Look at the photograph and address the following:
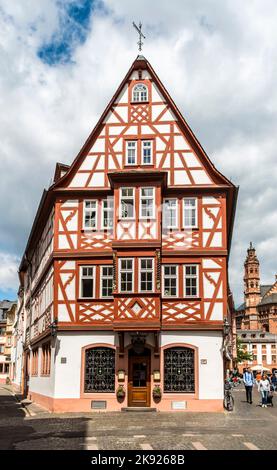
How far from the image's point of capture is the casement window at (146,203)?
27.3m

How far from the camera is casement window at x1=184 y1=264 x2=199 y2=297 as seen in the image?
26.7m

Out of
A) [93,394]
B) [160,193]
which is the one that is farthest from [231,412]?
[160,193]

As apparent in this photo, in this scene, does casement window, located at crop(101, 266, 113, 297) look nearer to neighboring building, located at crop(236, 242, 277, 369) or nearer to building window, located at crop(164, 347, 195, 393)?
building window, located at crop(164, 347, 195, 393)

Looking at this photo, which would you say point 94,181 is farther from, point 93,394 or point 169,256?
point 93,394

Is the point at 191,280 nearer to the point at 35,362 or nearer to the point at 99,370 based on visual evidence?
the point at 99,370

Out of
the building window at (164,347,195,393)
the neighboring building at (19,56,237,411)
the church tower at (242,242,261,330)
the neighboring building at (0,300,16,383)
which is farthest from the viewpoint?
the church tower at (242,242,261,330)

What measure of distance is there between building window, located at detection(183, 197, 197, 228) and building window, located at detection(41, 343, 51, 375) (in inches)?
364

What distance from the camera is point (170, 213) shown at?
1096 inches

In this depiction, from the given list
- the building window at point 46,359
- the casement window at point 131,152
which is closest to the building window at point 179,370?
the building window at point 46,359

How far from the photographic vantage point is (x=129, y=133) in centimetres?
2894

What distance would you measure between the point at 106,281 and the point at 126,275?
1092 mm

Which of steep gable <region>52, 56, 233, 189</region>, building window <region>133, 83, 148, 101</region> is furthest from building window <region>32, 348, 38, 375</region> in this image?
building window <region>133, 83, 148, 101</region>

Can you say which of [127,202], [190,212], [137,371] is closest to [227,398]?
[137,371]
